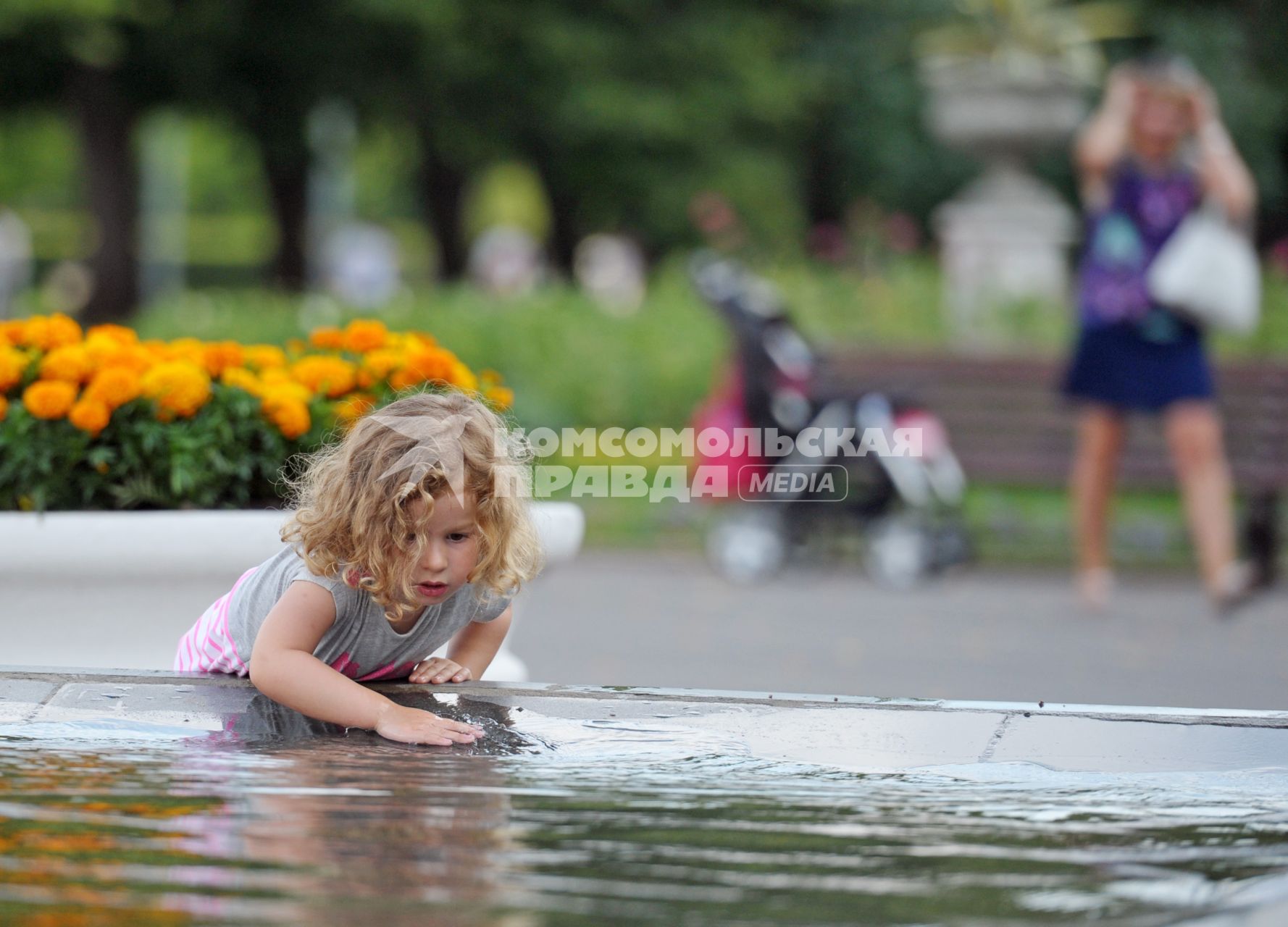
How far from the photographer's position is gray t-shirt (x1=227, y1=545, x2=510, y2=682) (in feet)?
11.4

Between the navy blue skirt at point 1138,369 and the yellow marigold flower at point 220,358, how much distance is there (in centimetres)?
378

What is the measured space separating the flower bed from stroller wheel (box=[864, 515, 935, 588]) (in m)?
4.26

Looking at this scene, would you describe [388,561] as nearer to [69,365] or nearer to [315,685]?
[315,685]

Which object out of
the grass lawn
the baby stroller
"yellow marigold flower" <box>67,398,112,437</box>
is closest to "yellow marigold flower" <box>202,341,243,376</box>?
"yellow marigold flower" <box>67,398,112,437</box>

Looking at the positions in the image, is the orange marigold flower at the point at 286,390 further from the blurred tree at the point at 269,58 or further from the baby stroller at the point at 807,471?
the blurred tree at the point at 269,58

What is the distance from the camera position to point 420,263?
61.8 m

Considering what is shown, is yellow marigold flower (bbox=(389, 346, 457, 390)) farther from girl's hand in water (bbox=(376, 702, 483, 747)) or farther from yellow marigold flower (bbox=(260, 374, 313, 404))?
girl's hand in water (bbox=(376, 702, 483, 747))

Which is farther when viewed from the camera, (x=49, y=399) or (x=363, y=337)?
(x=363, y=337)

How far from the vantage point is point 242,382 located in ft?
15.4

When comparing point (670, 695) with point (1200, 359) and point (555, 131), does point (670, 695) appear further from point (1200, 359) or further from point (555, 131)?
point (555, 131)

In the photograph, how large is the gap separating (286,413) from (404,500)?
1.44 metres

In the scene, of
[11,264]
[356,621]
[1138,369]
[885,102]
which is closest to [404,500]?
[356,621]

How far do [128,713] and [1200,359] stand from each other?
16.3 ft

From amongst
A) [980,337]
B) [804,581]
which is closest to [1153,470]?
[804,581]
